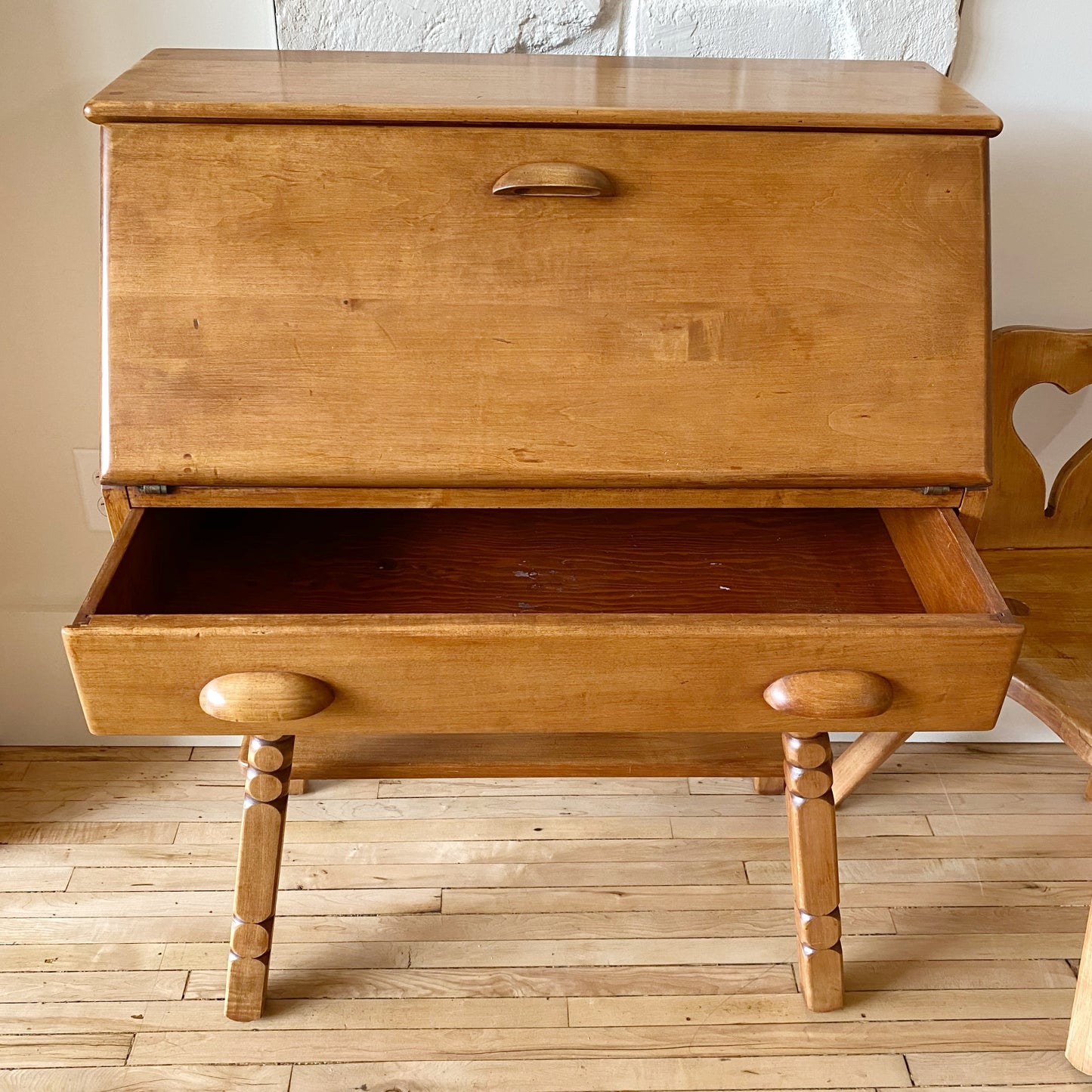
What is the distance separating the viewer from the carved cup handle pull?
3.14 ft

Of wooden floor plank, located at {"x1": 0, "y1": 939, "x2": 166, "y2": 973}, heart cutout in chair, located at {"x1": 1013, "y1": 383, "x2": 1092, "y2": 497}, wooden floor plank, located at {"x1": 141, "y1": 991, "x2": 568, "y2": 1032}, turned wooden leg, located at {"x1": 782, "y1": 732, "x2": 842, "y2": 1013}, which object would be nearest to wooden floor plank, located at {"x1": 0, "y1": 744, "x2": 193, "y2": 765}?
wooden floor plank, located at {"x1": 0, "y1": 939, "x2": 166, "y2": 973}

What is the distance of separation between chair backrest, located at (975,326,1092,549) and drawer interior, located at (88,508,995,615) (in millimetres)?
226

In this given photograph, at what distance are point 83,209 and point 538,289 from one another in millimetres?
720

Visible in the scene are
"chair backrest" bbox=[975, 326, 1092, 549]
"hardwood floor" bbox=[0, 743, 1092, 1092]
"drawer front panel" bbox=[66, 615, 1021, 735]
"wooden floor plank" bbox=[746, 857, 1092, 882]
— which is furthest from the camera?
"wooden floor plank" bbox=[746, 857, 1092, 882]

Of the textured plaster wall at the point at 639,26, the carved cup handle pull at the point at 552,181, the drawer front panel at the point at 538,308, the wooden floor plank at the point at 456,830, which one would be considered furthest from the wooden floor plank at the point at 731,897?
the textured plaster wall at the point at 639,26

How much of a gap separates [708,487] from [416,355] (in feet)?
1.02

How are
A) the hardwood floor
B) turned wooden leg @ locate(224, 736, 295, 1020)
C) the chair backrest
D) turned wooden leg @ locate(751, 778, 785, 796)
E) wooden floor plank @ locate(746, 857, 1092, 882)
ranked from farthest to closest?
turned wooden leg @ locate(751, 778, 785, 796)
wooden floor plank @ locate(746, 857, 1092, 882)
the chair backrest
the hardwood floor
turned wooden leg @ locate(224, 736, 295, 1020)

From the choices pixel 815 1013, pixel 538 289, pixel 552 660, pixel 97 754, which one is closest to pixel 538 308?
pixel 538 289

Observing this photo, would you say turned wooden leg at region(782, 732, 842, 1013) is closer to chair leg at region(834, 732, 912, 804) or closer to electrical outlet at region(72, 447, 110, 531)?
chair leg at region(834, 732, 912, 804)

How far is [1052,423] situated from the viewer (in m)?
1.54

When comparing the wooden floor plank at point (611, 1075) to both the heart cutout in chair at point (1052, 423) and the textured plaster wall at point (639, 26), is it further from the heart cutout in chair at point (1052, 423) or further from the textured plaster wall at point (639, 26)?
the textured plaster wall at point (639, 26)

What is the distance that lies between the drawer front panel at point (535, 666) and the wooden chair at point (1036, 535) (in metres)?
0.31

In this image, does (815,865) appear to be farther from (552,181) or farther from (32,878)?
(32,878)

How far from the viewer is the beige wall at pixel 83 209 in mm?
1280
